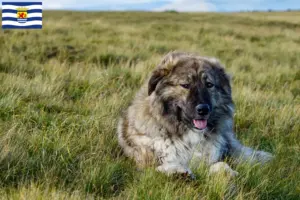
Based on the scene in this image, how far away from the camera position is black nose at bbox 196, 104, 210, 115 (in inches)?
167

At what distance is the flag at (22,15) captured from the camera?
16.2m

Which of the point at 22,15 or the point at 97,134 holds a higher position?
the point at 22,15

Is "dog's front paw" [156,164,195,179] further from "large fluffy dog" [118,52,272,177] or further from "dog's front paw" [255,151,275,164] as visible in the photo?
"dog's front paw" [255,151,275,164]

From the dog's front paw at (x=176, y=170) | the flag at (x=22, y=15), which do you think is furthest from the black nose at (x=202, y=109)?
the flag at (x=22, y=15)

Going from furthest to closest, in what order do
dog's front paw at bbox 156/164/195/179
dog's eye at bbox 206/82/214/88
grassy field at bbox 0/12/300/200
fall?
dog's eye at bbox 206/82/214/88, dog's front paw at bbox 156/164/195/179, grassy field at bbox 0/12/300/200

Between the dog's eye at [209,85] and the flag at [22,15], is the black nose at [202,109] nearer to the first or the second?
the dog's eye at [209,85]

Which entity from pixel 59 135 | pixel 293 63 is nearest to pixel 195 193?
pixel 59 135

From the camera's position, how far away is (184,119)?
450 centimetres

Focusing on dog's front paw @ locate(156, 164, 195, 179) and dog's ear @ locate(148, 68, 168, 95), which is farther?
dog's ear @ locate(148, 68, 168, 95)

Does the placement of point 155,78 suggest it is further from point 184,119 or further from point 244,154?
point 244,154

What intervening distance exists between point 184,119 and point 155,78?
1.81 feet

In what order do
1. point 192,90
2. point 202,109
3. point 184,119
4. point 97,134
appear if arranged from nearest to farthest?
point 202,109 → point 192,90 → point 184,119 → point 97,134

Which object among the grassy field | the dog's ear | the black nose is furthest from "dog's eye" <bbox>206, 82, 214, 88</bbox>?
the grassy field

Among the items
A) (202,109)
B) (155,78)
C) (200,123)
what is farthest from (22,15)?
(202,109)
